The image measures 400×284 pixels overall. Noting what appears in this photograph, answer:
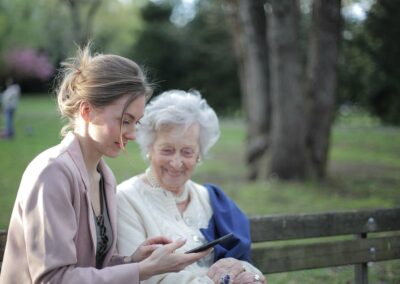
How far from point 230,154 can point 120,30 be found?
28878 mm

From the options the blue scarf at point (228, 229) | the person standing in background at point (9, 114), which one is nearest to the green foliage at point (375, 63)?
the person standing in background at point (9, 114)

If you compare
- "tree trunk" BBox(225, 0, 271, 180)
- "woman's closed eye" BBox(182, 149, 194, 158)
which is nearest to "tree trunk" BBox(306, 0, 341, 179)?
"tree trunk" BBox(225, 0, 271, 180)

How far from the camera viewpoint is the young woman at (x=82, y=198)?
2.13 metres

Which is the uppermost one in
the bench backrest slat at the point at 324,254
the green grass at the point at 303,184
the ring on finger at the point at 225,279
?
the ring on finger at the point at 225,279

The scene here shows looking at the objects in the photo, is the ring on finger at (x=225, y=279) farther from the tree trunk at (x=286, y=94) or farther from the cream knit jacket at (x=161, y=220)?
the tree trunk at (x=286, y=94)

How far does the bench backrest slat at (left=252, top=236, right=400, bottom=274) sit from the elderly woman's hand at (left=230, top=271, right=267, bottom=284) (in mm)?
477

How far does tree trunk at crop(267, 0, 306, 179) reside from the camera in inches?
365

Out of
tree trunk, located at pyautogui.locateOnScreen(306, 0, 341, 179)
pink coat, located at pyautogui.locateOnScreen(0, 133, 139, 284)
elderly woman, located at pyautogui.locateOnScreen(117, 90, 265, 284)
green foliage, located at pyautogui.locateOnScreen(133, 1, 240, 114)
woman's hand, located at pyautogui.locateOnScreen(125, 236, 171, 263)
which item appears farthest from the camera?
green foliage, located at pyautogui.locateOnScreen(133, 1, 240, 114)

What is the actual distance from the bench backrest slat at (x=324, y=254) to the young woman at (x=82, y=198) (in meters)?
0.99

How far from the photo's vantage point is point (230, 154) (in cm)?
1625

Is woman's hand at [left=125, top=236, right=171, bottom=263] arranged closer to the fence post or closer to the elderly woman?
the elderly woman

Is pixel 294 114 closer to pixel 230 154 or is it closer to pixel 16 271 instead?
pixel 230 154

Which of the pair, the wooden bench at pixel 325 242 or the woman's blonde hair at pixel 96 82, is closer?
the woman's blonde hair at pixel 96 82

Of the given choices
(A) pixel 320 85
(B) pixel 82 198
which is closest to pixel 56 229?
(B) pixel 82 198
